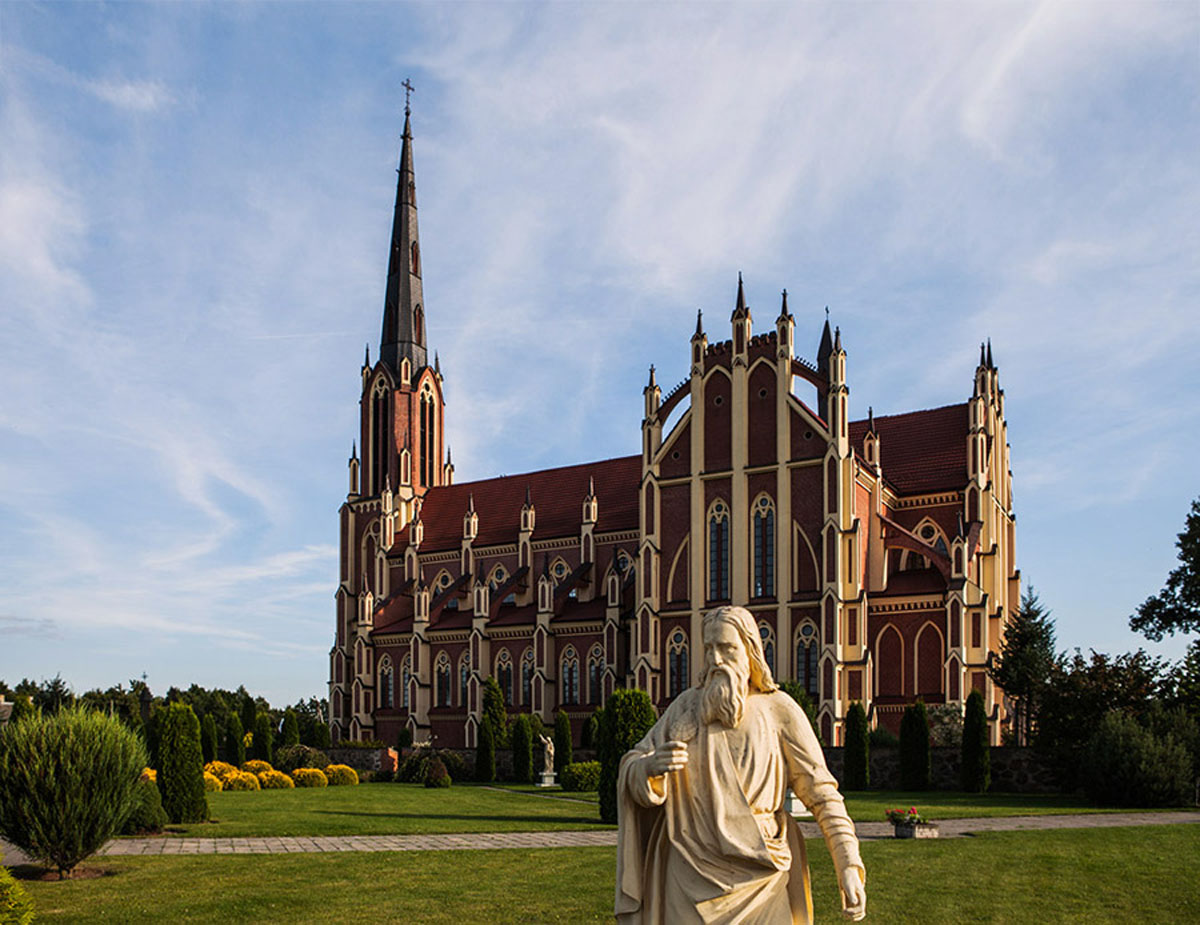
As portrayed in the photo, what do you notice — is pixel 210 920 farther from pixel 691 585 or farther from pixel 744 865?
pixel 691 585

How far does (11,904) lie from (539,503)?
161ft

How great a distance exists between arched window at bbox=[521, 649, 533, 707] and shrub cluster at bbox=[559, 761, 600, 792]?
17063 millimetres

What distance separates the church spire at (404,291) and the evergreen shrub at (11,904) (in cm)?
5568

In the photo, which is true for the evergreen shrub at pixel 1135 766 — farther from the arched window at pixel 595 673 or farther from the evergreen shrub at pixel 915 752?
the arched window at pixel 595 673

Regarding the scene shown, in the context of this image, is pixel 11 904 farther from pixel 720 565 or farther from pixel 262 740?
pixel 262 740

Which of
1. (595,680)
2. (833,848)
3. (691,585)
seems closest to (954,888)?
(833,848)

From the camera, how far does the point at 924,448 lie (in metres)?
47.1

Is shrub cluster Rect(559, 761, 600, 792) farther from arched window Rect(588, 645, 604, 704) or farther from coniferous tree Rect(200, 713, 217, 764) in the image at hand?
coniferous tree Rect(200, 713, 217, 764)

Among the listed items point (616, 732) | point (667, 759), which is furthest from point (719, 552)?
point (667, 759)

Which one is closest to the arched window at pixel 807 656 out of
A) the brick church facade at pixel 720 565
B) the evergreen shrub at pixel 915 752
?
the brick church facade at pixel 720 565

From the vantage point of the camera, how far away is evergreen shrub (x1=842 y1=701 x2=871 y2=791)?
3553cm

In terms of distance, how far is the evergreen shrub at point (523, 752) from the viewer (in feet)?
132

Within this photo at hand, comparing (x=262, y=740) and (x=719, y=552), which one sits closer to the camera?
(x=719, y=552)

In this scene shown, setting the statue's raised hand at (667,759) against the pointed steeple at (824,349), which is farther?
the pointed steeple at (824,349)
